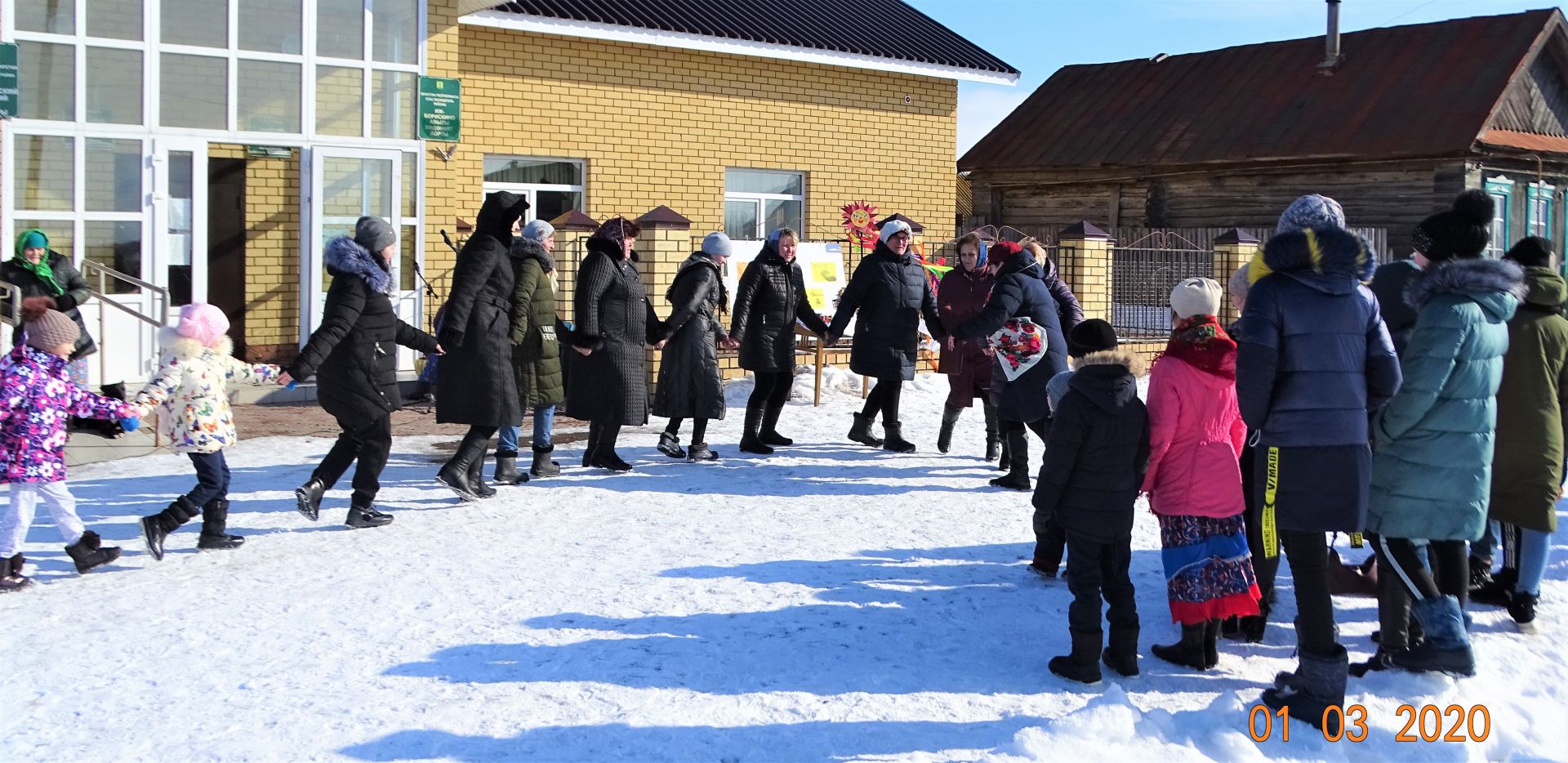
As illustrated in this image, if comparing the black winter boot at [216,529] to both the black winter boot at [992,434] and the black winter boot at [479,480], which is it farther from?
the black winter boot at [992,434]

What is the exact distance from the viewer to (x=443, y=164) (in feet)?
44.9

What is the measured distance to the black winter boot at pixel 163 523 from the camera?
654cm

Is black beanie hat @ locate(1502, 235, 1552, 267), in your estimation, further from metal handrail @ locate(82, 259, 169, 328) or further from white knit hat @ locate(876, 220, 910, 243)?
metal handrail @ locate(82, 259, 169, 328)

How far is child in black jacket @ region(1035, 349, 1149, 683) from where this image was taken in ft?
16.7

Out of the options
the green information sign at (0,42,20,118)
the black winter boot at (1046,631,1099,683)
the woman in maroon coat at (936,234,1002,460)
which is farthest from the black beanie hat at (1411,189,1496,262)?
the green information sign at (0,42,20,118)

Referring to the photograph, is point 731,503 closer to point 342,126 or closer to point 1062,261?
point 342,126

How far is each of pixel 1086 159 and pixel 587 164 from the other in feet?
48.6

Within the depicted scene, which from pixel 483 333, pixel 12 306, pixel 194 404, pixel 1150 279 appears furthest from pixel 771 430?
pixel 1150 279

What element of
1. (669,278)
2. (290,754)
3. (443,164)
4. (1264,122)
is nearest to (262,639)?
(290,754)

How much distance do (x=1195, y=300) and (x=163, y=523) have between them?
4.76 meters

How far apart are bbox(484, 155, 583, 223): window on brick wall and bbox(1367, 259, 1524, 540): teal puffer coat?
38.3 feet

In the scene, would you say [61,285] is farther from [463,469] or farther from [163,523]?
[163,523]

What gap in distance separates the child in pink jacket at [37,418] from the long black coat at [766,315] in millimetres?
4678

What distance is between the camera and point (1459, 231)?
17.5ft
